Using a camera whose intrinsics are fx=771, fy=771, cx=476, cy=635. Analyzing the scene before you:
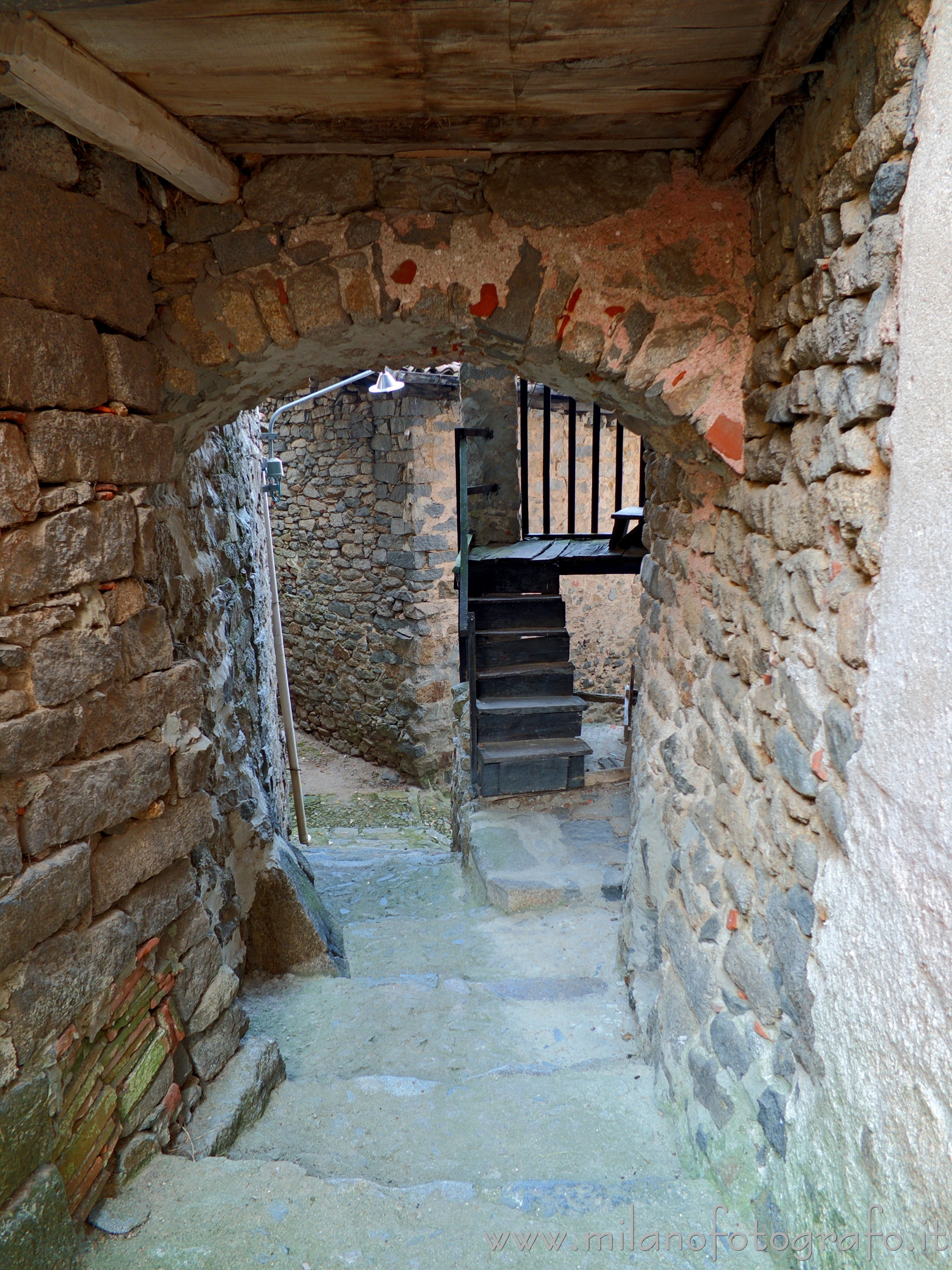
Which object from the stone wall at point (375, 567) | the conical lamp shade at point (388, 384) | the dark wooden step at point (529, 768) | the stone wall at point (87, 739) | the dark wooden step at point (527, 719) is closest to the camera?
the stone wall at point (87, 739)

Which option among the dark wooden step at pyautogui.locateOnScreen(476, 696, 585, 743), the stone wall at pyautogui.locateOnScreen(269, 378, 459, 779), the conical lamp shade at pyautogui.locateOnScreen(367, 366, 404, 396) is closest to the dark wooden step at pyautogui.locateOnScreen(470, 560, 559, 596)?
the dark wooden step at pyautogui.locateOnScreen(476, 696, 585, 743)

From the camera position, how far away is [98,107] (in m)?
1.54

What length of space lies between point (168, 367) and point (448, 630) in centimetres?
527

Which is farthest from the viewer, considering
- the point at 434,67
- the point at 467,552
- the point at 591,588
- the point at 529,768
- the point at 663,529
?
the point at 591,588

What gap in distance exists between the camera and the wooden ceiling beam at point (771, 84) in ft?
4.34

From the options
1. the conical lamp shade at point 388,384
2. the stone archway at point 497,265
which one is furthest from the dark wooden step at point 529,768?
the conical lamp shade at point 388,384

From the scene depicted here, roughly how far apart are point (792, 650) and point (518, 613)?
3.15 m

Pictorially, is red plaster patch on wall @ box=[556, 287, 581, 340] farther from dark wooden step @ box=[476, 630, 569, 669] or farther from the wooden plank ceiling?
dark wooden step @ box=[476, 630, 569, 669]

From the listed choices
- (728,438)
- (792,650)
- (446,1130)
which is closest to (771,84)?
(728,438)

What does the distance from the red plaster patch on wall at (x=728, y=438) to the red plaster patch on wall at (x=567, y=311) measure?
18.0 inches

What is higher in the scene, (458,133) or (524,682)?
(458,133)

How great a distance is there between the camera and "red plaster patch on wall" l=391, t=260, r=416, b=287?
198 centimetres

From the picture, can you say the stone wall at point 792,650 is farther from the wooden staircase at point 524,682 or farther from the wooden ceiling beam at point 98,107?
the wooden staircase at point 524,682

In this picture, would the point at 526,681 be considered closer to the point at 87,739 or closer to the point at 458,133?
the point at 87,739
